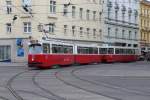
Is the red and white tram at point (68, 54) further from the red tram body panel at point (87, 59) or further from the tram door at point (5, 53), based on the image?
the tram door at point (5, 53)

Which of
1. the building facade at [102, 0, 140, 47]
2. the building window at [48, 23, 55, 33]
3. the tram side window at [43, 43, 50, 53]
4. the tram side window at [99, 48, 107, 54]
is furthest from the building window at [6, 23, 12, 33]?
the tram side window at [43, 43, 50, 53]

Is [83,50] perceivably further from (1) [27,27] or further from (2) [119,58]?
(2) [119,58]

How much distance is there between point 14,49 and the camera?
6500 centimetres

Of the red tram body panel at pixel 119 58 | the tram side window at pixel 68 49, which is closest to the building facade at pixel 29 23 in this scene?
the red tram body panel at pixel 119 58

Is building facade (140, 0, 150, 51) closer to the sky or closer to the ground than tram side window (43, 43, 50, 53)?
closer to the sky

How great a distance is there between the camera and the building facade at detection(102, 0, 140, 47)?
81125 millimetres

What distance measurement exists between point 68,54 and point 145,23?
51258mm

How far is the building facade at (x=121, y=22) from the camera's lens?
81.1m

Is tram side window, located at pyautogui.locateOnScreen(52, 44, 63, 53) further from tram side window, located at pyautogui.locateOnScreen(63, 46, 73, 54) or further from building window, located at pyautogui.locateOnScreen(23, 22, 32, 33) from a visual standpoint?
building window, located at pyautogui.locateOnScreen(23, 22, 32, 33)

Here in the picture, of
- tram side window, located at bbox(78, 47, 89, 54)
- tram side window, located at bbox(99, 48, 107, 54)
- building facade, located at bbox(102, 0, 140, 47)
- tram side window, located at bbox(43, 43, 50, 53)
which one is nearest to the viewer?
tram side window, located at bbox(43, 43, 50, 53)

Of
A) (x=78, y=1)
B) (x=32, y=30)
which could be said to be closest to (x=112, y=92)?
(x=32, y=30)

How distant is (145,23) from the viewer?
100438mm

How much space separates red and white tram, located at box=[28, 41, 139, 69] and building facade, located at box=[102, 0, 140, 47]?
29.6ft

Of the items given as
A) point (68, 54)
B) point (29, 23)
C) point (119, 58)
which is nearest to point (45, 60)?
point (68, 54)
